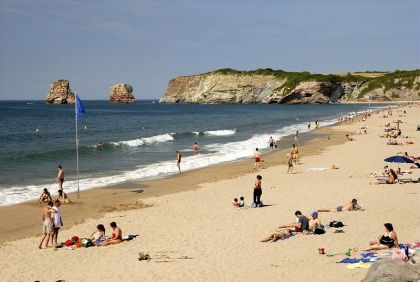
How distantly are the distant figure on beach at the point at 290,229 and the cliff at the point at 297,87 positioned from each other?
130784 mm

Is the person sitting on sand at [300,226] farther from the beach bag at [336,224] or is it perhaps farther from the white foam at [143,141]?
the white foam at [143,141]

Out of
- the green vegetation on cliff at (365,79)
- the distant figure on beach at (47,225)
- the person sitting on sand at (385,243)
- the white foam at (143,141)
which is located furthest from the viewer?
the green vegetation on cliff at (365,79)

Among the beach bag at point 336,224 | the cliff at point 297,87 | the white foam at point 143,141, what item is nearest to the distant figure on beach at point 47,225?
the beach bag at point 336,224

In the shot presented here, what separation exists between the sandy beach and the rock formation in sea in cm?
17039

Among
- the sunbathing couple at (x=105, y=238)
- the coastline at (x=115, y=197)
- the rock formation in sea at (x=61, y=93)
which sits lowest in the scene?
the coastline at (x=115, y=197)

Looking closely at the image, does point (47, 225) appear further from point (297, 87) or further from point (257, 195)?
point (297, 87)

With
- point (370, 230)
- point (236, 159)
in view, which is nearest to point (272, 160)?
point (236, 159)

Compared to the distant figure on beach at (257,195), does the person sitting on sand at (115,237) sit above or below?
below

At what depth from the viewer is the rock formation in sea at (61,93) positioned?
18493 centimetres

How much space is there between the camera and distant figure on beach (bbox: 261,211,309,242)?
13172 millimetres

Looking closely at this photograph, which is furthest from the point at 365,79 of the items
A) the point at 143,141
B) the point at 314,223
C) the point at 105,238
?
the point at 105,238

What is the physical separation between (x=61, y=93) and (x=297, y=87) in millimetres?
95069

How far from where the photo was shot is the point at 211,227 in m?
14.9

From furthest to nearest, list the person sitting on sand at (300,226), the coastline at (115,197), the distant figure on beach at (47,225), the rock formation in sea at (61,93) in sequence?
the rock formation in sea at (61,93)
the coastline at (115,197)
the person sitting on sand at (300,226)
the distant figure on beach at (47,225)
